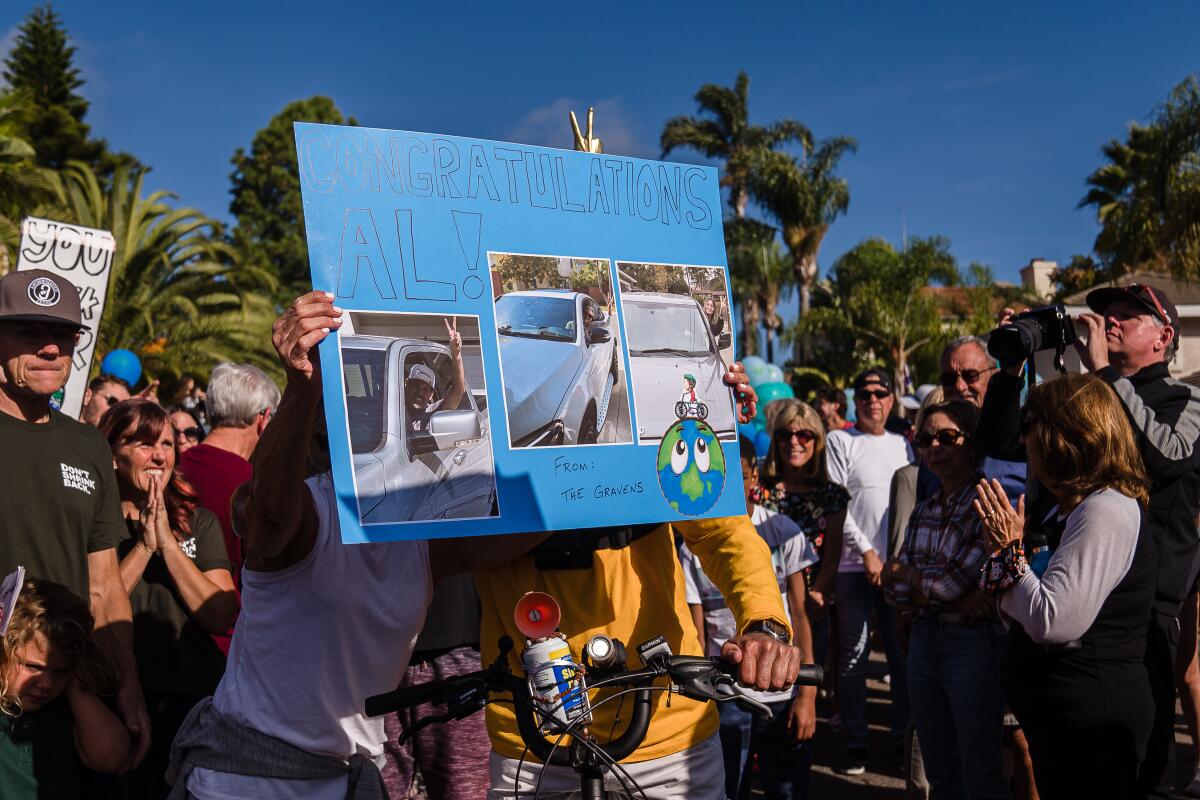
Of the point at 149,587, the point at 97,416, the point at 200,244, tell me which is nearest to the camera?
the point at 149,587

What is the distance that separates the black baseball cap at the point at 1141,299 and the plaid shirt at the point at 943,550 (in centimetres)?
97

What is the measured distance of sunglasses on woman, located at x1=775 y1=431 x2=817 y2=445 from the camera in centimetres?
593

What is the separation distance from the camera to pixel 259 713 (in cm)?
237

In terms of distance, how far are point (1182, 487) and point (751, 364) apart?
47.1 feet

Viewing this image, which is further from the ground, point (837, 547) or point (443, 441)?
point (443, 441)

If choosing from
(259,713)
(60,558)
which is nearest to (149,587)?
(60,558)

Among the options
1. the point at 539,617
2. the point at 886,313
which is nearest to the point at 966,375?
the point at 539,617

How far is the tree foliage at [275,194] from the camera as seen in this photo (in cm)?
4669

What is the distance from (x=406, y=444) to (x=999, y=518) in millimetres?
2270

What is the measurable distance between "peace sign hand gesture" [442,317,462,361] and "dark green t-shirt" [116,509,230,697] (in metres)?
2.24

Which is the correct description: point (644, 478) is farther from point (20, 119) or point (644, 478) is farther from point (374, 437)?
point (20, 119)

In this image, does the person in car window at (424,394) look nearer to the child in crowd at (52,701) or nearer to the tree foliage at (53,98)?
the child in crowd at (52,701)

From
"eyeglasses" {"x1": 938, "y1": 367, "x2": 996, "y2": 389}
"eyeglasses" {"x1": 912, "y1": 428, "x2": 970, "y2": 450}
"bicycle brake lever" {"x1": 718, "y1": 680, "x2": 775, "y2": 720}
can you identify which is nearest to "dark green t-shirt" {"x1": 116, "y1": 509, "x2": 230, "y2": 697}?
"bicycle brake lever" {"x1": 718, "y1": 680, "x2": 775, "y2": 720}

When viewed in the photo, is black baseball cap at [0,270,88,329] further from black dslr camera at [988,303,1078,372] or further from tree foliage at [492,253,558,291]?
black dslr camera at [988,303,1078,372]
